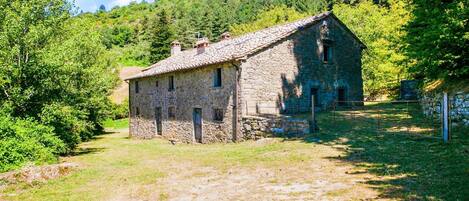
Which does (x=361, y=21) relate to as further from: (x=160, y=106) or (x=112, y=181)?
(x=112, y=181)

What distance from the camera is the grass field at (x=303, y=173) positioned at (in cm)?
783

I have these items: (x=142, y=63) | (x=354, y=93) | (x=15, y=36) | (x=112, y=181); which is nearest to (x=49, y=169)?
(x=112, y=181)

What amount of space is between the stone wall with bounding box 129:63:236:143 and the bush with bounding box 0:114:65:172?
27.2 ft

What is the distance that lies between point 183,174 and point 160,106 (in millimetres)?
16259

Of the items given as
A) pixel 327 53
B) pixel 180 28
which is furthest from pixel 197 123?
pixel 180 28

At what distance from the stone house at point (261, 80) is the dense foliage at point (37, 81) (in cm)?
664

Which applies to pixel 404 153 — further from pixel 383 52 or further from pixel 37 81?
pixel 383 52

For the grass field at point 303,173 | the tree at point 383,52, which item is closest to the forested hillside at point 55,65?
the grass field at point 303,173

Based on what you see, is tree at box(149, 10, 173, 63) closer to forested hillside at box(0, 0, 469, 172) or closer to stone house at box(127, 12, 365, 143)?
forested hillside at box(0, 0, 469, 172)

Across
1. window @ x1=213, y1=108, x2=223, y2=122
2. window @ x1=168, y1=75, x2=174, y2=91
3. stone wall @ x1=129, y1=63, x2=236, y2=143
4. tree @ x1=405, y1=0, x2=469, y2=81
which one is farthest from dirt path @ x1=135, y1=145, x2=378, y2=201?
window @ x1=168, y1=75, x2=174, y2=91

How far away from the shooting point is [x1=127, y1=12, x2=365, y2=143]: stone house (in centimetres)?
1934

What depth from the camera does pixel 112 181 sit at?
1096 centimetres

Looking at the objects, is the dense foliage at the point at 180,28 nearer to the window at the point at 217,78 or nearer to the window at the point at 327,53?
the window at the point at 327,53

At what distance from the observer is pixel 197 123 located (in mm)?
22734
